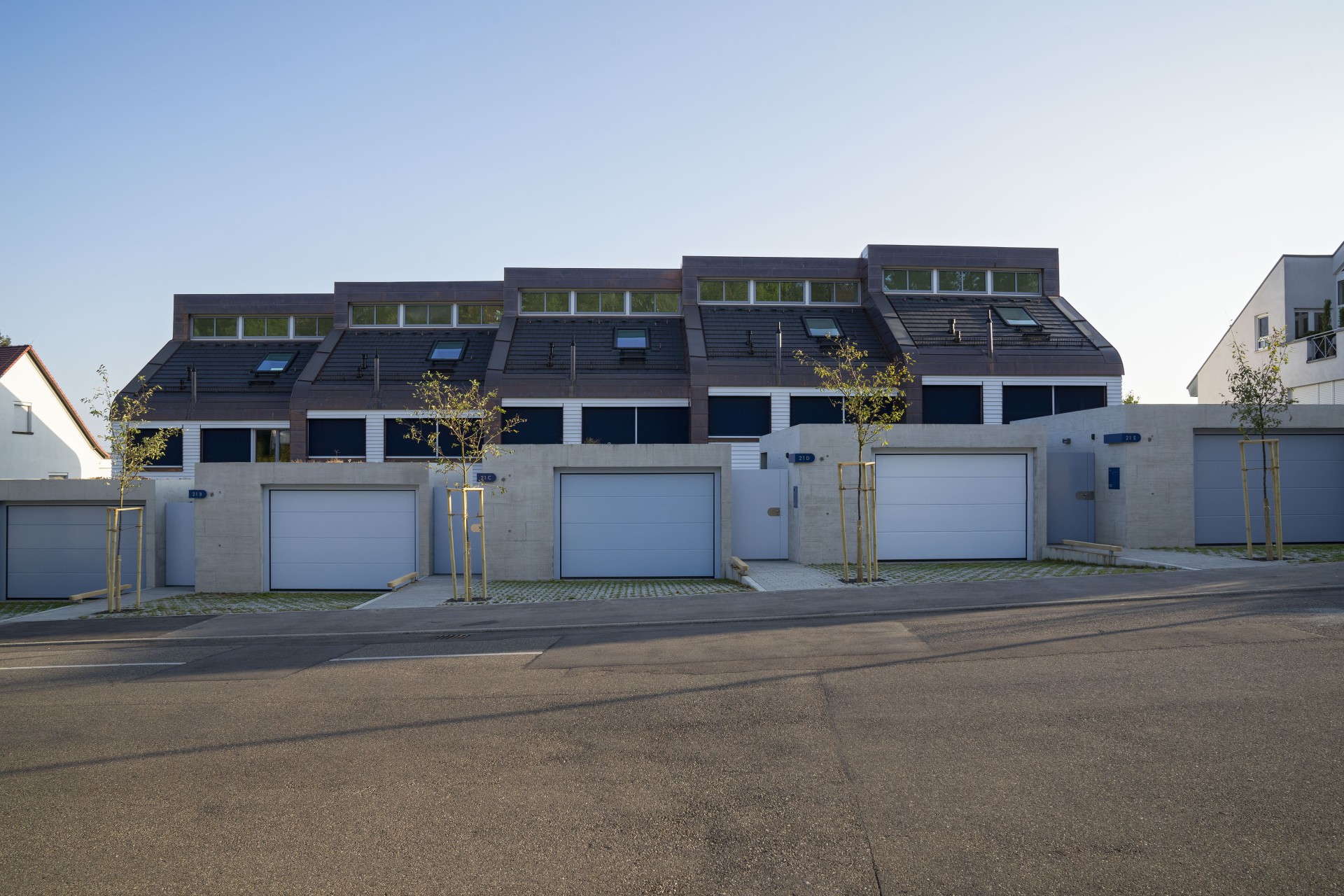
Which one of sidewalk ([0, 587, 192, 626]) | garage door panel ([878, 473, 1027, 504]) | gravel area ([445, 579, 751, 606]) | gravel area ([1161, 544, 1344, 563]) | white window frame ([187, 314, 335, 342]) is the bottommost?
sidewalk ([0, 587, 192, 626])

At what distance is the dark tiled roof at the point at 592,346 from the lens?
2786 cm

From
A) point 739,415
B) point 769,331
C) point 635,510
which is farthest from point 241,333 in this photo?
point 635,510

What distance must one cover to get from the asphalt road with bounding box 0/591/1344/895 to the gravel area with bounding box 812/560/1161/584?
528 centimetres

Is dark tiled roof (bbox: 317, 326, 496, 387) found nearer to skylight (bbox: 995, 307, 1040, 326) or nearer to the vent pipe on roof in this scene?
the vent pipe on roof

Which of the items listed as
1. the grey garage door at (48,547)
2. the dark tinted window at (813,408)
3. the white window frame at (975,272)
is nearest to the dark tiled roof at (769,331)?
the dark tinted window at (813,408)

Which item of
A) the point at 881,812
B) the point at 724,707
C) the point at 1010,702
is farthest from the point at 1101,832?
the point at 724,707

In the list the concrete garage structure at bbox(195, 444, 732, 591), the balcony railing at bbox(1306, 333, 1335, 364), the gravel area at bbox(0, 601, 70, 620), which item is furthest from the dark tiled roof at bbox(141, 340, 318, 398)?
the balcony railing at bbox(1306, 333, 1335, 364)

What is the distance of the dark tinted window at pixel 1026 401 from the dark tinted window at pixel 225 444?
998 inches

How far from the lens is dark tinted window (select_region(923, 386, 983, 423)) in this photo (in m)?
27.1

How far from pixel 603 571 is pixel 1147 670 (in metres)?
12.0

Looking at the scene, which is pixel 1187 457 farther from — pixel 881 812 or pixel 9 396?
pixel 9 396

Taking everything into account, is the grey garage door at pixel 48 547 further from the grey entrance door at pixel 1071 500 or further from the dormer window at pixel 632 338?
the grey entrance door at pixel 1071 500

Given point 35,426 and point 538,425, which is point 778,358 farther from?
point 35,426

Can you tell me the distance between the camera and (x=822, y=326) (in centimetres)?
2908
